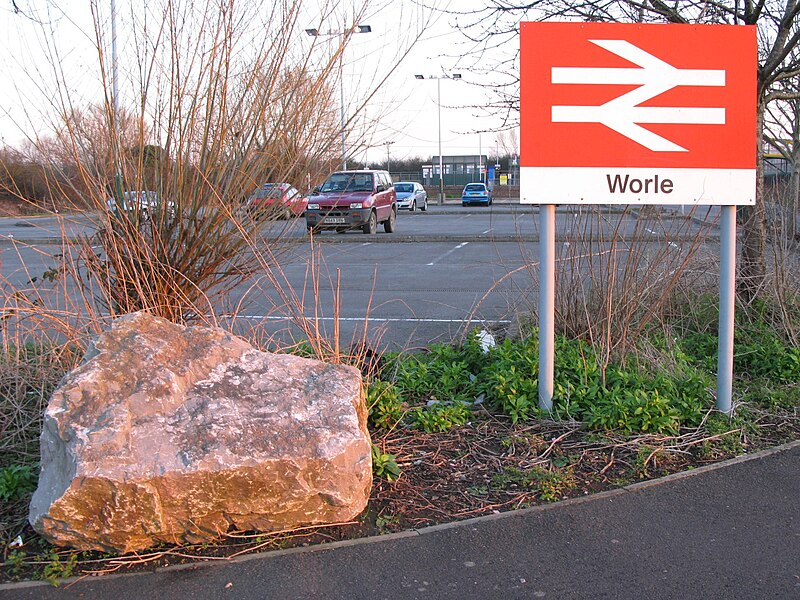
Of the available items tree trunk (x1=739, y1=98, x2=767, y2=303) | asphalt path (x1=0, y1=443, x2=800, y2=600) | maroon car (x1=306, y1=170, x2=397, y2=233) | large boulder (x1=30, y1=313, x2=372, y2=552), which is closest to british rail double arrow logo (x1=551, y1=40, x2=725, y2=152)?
asphalt path (x1=0, y1=443, x2=800, y2=600)

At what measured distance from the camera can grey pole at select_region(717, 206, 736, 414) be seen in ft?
17.0

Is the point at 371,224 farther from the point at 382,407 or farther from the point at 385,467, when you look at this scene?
the point at 385,467

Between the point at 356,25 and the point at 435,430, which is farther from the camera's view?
the point at 356,25

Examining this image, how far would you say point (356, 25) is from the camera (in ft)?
17.7

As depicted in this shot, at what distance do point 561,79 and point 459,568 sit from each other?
→ 3.04 metres

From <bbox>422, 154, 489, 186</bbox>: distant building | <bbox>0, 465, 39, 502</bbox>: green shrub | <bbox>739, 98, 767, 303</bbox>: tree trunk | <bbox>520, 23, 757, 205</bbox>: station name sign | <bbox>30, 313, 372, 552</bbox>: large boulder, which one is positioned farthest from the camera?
<bbox>422, 154, 489, 186</bbox>: distant building

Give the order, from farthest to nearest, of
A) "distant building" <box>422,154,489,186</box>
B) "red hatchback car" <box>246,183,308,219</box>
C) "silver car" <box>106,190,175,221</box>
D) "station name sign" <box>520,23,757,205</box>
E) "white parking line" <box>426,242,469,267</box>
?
1. "distant building" <box>422,154,489,186</box>
2. "white parking line" <box>426,242,469,267</box>
3. "red hatchback car" <box>246,183,308,219</box>
4. "silver car" <box>106,190,175,221</box>
5. "station name sign" <box>520,23,757,205</box>

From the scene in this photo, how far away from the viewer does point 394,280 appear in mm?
12664

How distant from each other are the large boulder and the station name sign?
2089mm

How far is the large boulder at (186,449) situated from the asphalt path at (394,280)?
1038 mm

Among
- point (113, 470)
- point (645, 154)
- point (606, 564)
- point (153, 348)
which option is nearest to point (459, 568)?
point (606, 564)

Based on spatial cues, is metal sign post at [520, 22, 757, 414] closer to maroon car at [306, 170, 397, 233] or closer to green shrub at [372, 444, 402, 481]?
green shrub at [372, 444, 402, 481]

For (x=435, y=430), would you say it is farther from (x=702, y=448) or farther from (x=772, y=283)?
(x=772, y=283)

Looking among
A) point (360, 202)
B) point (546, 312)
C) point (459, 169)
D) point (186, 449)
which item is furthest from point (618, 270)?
point (459, 169)
